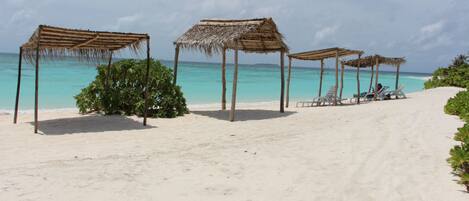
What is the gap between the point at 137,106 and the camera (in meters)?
9.69

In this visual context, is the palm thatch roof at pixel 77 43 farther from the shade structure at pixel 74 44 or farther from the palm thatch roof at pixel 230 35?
the palm thatch roof at pixel 230 35

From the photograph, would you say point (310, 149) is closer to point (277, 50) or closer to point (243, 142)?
point (243, 142)

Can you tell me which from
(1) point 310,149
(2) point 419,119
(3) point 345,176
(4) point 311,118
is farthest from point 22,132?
(2) point 419,119

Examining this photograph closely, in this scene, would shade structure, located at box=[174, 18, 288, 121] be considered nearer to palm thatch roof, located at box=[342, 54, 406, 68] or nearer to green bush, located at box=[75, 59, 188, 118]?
green bush, located at box=[75, 59, 188, 118]

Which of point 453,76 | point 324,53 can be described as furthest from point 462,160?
point 453,76

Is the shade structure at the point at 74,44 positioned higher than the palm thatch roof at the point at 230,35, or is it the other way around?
the palm thatch roof at the point at 230,35

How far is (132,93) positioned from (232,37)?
2560 millimetres

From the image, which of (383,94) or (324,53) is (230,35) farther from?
(383,94)

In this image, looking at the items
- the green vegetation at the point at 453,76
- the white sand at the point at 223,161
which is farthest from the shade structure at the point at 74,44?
the green vegetation at the point at 453,76

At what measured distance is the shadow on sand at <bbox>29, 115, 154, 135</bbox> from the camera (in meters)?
7.63

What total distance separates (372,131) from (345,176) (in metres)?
3.54

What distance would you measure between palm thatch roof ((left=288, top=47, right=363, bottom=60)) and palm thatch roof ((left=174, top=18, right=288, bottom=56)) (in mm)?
2774

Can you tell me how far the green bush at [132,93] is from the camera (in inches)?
387

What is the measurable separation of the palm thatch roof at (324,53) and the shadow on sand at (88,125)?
23.1ft
